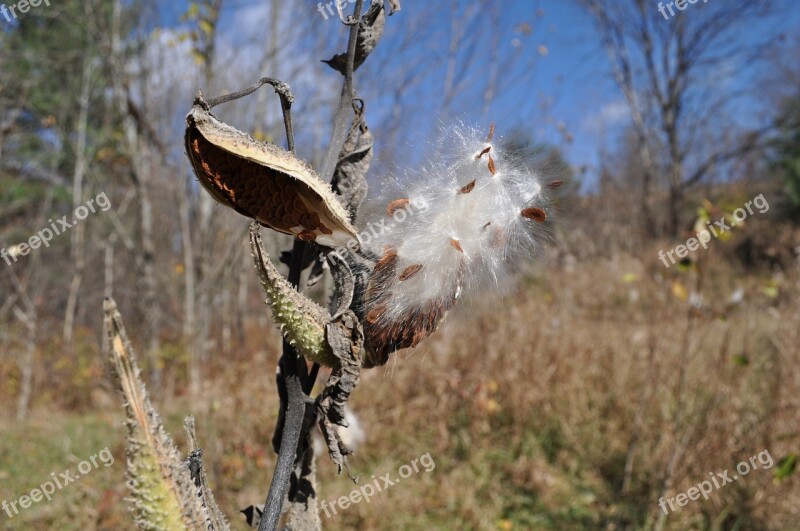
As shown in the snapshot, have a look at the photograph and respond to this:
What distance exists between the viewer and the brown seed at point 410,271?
658mm

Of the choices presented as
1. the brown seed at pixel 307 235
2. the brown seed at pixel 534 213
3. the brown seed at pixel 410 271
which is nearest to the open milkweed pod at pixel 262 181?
the brown seed at pixel 307 235

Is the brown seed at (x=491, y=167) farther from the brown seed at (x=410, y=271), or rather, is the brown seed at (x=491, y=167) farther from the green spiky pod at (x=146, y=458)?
the green spiky pod at (x=146, y=458)

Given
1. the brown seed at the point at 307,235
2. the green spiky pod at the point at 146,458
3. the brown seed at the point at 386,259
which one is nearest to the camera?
the green spiky pod at the point at 146,458

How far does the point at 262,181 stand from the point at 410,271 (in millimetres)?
211

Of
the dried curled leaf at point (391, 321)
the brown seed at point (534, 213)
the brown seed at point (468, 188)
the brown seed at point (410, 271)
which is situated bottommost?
the dried curled leaf at point (391, 321)

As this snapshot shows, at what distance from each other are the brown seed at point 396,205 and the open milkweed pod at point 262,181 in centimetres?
12

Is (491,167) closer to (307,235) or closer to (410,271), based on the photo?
(410,271)

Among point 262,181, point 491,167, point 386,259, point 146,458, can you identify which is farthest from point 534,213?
point 146,458

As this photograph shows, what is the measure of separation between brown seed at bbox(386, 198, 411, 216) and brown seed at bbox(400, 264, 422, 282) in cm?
8

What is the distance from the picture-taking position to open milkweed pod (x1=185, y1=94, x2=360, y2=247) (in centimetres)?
50

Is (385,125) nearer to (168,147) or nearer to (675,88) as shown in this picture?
(168,147)

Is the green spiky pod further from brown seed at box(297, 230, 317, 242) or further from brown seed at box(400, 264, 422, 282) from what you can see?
brown seed at box(400, 264, 422, 282)

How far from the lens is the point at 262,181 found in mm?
540

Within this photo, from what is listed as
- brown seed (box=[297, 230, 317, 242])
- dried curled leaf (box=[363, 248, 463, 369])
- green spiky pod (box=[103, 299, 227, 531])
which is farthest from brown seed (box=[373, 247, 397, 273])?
green spiky pod (box=[103, 299, 227, 531])
